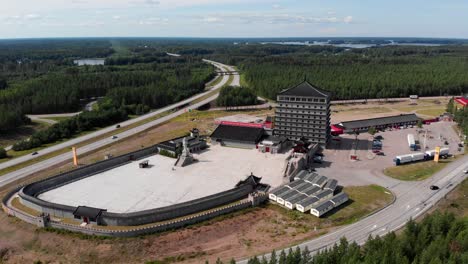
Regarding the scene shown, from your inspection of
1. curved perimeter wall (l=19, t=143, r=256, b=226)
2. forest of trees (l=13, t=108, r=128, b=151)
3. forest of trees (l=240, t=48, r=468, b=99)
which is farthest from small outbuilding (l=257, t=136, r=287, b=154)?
forest of trees (l=240, t=48, r=468, b=99)

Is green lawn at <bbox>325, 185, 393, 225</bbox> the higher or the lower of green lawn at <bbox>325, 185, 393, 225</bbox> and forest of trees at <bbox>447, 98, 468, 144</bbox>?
the lower

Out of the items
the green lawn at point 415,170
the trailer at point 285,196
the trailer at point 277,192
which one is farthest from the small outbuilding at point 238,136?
the green lawn at point 415,170

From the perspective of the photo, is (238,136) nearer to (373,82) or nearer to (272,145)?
(272,145)

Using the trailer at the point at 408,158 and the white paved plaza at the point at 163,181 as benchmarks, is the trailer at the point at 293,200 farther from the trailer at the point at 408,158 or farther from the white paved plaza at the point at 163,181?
the trailer at the point at 408,158

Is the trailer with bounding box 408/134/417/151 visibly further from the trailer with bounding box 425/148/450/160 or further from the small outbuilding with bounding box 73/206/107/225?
the small outbuilding with bounding box 73/206/107/225

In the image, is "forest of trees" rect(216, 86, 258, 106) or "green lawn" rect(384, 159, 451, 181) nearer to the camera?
"green lawn" rect(384, 159, 451, 181)

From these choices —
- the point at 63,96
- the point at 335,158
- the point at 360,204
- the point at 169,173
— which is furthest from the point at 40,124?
the point at 360,204

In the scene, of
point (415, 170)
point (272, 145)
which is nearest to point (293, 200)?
point (272, 145)
